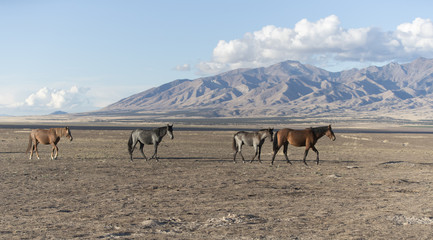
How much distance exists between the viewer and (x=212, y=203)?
12.7 m

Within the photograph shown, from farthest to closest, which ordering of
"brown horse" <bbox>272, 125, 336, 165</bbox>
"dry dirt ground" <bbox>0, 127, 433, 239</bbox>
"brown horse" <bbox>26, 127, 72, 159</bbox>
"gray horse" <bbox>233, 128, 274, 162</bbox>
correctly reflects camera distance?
"brown horse" <bbox>26, 127, 72, 159</bbox> → "gray horse" <bbox>233, 128, 274, 162</bbox> → "brown horse" <bbox>272, 125, 336, 165</bbox> → "dry dirt ground" <bbox>0, 127, 433, 239</bbox>

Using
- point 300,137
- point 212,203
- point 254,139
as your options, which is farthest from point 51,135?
point 212,203

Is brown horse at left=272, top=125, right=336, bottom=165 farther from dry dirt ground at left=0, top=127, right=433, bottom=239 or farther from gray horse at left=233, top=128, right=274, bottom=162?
dry dirt ground at left=0, top=127, right=433, bottom=239

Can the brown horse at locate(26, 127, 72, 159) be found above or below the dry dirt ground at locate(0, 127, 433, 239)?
above

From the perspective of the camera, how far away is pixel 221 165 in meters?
22.8

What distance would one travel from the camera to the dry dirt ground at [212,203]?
9570 millimetres

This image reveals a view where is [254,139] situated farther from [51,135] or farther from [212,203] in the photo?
[212,203]

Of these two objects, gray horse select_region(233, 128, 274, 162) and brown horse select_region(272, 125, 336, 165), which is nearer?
brown horse select_region(272, 125, 336, 165)

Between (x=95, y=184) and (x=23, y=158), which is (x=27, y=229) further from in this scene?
(x=23, y=158)

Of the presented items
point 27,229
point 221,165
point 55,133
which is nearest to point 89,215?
point 27,229

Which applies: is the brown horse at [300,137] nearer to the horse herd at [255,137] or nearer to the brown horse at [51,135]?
the horse herd at [255,137]

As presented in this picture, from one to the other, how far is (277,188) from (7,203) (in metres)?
8.40

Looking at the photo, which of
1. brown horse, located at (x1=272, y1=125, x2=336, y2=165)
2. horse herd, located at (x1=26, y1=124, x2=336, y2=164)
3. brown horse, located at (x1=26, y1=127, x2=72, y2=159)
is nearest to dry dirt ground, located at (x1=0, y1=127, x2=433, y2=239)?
brown horse, located at (x1=272, y1=125, x2=336, y2=165)

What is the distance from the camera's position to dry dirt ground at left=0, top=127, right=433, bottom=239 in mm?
9570
